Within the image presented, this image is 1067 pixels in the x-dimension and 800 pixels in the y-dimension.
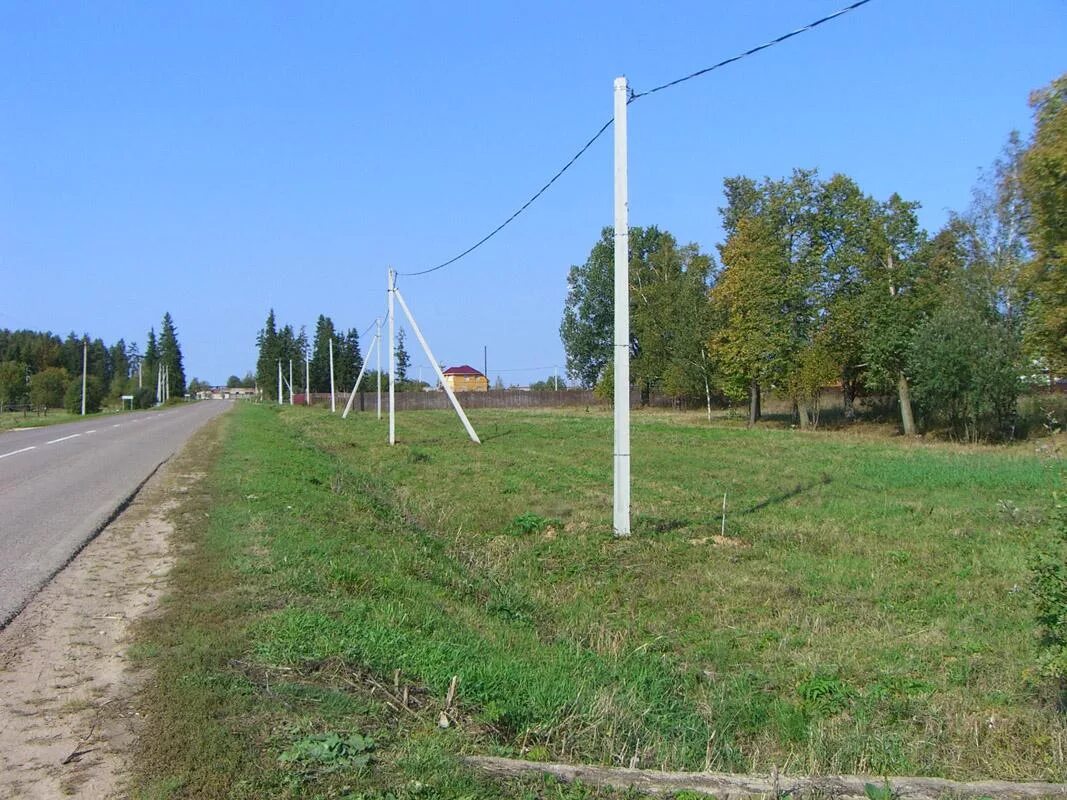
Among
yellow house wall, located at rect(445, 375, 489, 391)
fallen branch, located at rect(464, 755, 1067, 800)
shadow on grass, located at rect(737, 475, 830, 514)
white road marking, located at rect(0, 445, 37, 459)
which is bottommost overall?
fallen branch, located at rect(464, 755, 1067, 800)

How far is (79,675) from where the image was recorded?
5230 mm

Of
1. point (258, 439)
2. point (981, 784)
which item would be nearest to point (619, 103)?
Result: point (981, 784)

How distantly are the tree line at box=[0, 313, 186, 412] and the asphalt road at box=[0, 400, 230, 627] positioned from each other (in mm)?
55517

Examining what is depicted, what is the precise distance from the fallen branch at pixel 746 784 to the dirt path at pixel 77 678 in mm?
1775

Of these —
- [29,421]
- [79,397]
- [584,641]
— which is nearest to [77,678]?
[584,641]

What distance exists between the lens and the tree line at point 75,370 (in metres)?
75.9

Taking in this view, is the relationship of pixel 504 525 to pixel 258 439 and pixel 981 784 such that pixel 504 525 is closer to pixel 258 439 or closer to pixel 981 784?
pixel 981 784

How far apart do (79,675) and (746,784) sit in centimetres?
389

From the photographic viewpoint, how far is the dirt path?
393cm

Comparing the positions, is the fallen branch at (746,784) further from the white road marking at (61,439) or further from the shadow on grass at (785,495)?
the white road marking at (61,439)

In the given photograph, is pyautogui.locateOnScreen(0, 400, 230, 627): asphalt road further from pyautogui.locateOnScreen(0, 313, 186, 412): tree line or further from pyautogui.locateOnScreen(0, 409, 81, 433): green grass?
pyautogui.locateOnScreen(0, 313, 186, 412): tree line

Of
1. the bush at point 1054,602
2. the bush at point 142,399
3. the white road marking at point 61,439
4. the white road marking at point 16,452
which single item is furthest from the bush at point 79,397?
the bush at point 1054,602

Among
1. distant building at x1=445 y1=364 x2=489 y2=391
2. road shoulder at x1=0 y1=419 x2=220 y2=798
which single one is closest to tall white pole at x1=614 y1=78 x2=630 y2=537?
road shoulder at x1=0 y1=419 x2=220 y2=798

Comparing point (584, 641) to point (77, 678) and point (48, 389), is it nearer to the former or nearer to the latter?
point (77, 678)
